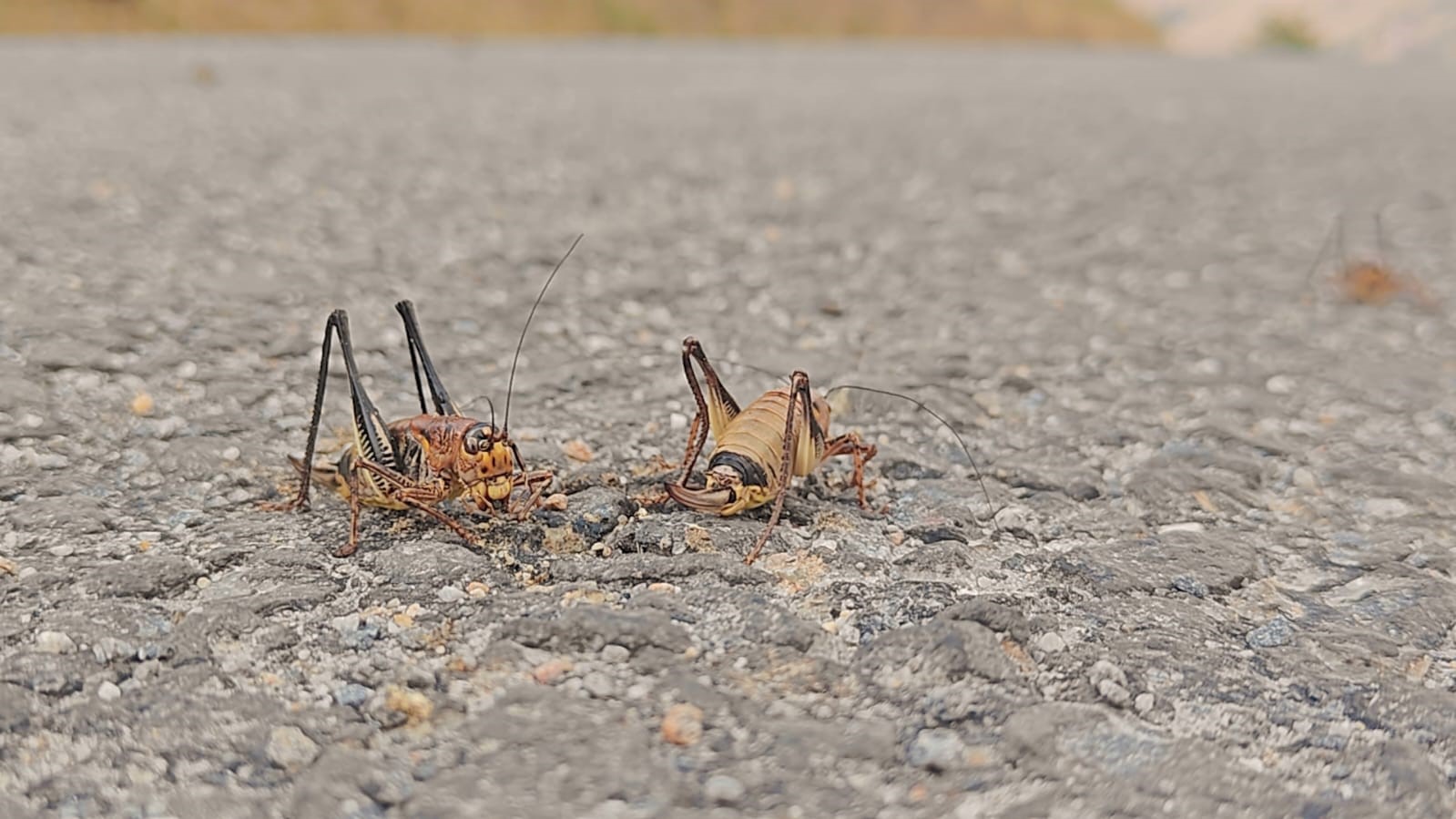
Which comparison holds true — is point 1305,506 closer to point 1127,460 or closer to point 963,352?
point 1127,460

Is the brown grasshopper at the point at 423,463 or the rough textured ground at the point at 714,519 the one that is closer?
the rough textured ground at the point at 714,519

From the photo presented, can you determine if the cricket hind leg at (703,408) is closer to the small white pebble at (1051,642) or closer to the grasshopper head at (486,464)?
the grasshopper head at (486,464)

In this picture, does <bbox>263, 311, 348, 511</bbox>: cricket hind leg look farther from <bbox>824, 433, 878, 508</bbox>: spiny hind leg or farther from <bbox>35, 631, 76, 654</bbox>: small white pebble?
<bbox>824, 433, 878, 508</bbox>: spiny hind leg

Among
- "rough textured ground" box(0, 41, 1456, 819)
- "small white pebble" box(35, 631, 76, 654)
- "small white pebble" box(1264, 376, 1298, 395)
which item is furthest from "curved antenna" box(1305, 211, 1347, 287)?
"small white pebble" box(35, 631, 76, 654)

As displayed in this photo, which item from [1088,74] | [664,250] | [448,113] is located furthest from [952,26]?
[664,250]

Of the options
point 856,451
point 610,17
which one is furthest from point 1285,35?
point 856,451

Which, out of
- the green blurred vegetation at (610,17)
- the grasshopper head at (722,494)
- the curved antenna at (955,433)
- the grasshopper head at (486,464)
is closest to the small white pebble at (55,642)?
the grasshopper head at (486,464)
